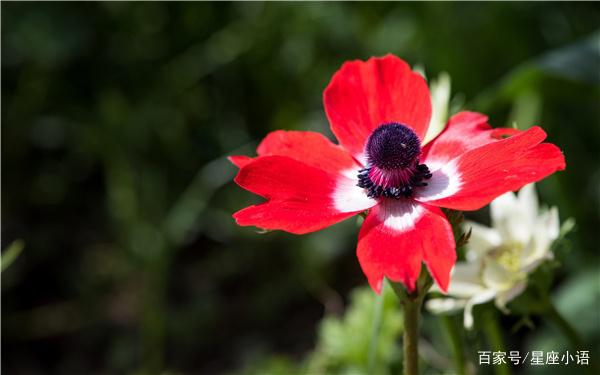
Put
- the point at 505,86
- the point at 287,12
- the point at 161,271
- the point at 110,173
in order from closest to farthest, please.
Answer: the point at 505,86 → the point at 161,271 → the point at 110,173 → the point at 287,12

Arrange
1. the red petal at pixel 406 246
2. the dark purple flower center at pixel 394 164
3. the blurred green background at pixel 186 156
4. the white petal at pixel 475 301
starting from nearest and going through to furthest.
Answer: the red petal at pixel 406 246
the dark purple flower center at pixel 394 164
the white petal at pixel 475 301
the blurred green background at pixel 186 156

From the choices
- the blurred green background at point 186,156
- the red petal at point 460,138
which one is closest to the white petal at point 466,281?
the red petal at point 460,138

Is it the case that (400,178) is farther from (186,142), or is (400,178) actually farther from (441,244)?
(186,142)

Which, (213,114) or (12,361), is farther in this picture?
(213,114)

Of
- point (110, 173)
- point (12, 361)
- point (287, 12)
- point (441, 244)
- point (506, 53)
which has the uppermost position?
point (287, 12)

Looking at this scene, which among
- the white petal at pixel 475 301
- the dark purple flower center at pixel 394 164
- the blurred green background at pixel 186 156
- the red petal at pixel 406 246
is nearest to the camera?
the red petal at pixel 406 246

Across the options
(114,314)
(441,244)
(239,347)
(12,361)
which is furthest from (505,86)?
(12,361)

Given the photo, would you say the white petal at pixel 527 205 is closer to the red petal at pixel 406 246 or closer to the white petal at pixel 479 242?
the white petal at pixel 479 242

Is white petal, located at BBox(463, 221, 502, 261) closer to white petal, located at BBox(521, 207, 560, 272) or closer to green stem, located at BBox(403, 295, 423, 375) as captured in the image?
white petal, located at BBox(521, 207, 560, 272)
